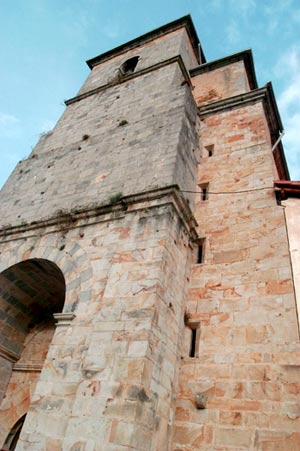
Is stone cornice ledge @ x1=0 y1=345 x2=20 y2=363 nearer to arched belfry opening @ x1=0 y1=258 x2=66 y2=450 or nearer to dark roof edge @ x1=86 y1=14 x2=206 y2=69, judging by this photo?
arched belfry opening @ x1=0 y1=258 x2=66 y2=450

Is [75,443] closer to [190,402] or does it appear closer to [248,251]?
[190,402]

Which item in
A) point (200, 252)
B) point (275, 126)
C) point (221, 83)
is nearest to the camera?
→ point (200, 252)

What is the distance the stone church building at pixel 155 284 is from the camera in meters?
3.82

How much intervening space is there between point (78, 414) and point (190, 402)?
4.89ft

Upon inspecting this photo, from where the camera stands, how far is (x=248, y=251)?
17.7 ft

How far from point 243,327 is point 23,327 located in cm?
458

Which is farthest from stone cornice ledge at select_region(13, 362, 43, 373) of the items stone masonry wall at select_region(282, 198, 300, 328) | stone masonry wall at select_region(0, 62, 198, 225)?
stone masonry wall at select_region(282, 198, 300, 328)

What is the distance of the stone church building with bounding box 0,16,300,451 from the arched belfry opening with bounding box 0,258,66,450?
3 cm

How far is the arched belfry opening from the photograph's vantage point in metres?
6.03

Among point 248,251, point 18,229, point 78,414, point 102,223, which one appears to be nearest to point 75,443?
point 78,414

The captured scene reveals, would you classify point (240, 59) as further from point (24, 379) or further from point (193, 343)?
point (24, 379)

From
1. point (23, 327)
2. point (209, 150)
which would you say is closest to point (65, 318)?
point (23, 327)

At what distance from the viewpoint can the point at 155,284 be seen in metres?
4.29

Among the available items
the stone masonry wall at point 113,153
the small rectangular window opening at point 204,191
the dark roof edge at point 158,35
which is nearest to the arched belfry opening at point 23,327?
the stone masonry wall at point 113,153
